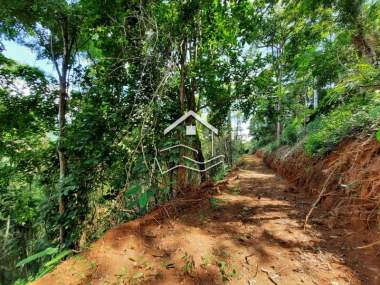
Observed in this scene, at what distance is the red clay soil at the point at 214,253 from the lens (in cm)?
182

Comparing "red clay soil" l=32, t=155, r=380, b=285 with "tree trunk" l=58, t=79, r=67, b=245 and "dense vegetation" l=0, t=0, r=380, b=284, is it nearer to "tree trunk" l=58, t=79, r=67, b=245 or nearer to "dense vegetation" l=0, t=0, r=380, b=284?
"dense vegetation" l=0, t=0, r=380, b=284

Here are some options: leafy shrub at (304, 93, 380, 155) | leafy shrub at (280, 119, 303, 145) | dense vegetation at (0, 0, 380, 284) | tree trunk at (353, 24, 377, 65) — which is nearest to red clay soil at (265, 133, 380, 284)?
leafy shrub at (304, 93, 380, 155)

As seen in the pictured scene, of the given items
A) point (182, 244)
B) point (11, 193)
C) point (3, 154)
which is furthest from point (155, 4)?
point (11, 193)

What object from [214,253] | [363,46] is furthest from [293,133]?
[214,253]

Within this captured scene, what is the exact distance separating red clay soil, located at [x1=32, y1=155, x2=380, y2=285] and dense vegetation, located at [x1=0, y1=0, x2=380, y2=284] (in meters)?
0.36

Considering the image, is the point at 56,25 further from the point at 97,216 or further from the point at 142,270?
the point at 142,270

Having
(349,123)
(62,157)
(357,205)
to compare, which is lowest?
(357,205)

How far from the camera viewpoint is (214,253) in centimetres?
213

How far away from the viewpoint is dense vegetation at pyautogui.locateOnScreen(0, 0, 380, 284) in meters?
3.54

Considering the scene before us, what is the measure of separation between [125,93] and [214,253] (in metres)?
3.22

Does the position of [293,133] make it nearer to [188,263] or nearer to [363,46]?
[363,46]

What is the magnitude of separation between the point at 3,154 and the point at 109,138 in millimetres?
4222

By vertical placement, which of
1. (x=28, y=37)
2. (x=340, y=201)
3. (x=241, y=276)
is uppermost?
(x=28, y=37)

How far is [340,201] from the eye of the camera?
9.25 ft
